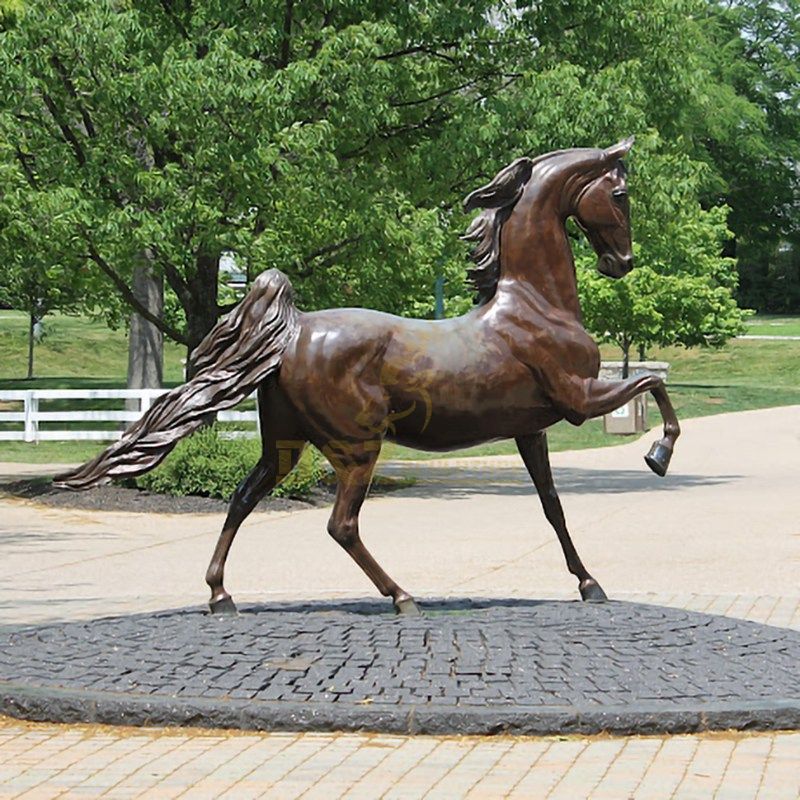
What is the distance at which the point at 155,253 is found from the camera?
20016 mm

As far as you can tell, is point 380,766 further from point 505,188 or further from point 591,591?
point 505,188

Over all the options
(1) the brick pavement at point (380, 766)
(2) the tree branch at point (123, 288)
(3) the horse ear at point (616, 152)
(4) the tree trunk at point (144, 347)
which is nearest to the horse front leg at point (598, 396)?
(3) the horse ear at point (616, 152)

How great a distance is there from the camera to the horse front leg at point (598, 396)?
28.5 ft

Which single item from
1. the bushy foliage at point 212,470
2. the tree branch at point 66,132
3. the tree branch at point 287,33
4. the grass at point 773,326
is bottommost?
the grass at point 773,326

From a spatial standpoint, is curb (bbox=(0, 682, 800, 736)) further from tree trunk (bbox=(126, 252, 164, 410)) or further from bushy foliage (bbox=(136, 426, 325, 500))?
tree trunk (bbox=(126, 252, 164, 410))

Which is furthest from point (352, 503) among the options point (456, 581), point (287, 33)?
point (287, 33)

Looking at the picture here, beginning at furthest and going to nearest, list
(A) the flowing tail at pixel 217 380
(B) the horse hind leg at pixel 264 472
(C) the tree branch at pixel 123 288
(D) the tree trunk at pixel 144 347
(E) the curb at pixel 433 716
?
(D) the tree trunk at pixel 144 347
(C) the tree branch at pixel 123 288
(B) the horse hind leg at pixel 264 472
(A) the flowing tail at pixel 217 380
(E) the curb at pixel 433 716

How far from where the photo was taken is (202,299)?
2064 cm

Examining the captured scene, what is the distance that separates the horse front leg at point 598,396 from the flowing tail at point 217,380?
4.97 ft

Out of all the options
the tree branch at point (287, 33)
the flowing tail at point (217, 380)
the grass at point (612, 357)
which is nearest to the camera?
the flowing tail at point (217, 380)

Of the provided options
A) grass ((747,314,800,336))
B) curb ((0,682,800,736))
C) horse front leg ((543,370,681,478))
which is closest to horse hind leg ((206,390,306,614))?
horse front leg ((543,370,681,478))

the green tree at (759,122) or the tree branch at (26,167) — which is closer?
the tree branch at (26,167)

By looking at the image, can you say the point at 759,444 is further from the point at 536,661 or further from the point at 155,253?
the point at 536,661

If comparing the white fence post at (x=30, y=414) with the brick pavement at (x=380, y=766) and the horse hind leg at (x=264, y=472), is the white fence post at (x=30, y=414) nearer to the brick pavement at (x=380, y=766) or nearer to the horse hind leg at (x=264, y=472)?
the horse hind leg at (x=264, y=472)
